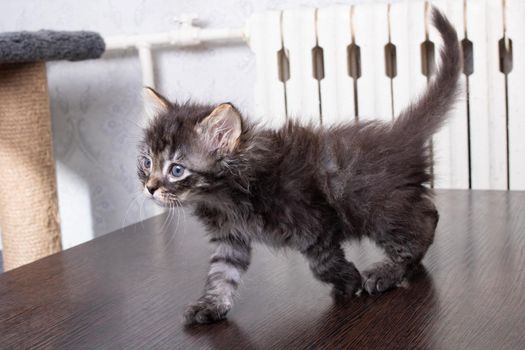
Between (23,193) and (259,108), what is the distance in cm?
76

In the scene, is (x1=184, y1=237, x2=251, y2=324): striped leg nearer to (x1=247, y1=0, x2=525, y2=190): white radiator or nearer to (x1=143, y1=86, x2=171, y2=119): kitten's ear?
(x1=143, y1=86, x2=171, y2=119): kitten's ear

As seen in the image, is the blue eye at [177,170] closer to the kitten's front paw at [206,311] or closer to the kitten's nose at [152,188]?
the kitten's nose at [152,188]

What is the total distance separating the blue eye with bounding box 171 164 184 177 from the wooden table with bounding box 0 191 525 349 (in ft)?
0.55

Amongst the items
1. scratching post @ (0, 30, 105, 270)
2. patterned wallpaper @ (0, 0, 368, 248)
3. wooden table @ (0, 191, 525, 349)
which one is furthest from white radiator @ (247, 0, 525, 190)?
wooden table @ (0, 191, 525, 349)

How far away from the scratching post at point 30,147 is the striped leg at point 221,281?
116cm

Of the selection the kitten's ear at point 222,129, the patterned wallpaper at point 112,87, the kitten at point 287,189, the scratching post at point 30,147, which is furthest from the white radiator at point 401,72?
the kitten's ear at point 222,129

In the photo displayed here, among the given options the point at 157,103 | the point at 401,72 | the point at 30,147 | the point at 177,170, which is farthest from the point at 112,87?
the point at 177,170

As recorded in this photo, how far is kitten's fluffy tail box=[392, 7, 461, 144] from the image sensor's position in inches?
40.2

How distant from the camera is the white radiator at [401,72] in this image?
1840mm

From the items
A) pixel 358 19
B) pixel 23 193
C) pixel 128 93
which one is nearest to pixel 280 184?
pixel 358 19

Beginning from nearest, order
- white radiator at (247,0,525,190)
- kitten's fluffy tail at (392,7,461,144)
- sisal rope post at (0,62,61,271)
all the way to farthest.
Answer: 1. kitten's fluffy tail at (392,7,461,144)
2. white radiator at (247,0,525,190)
3. sisal rope post at (0,62,61,271)

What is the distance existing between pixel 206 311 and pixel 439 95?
0.53 metres

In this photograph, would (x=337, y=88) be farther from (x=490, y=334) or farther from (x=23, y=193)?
(x=490, y=334)

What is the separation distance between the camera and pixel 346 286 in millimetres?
851
